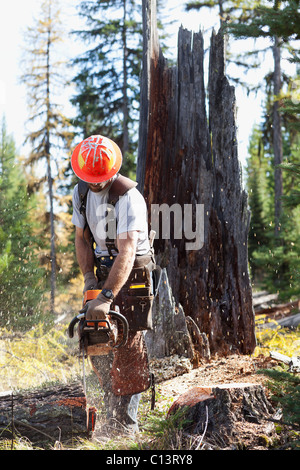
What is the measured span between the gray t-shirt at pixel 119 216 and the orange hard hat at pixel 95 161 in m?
0.18

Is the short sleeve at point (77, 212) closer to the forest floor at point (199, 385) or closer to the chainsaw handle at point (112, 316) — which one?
the chainsaw handle at point (112, 316)

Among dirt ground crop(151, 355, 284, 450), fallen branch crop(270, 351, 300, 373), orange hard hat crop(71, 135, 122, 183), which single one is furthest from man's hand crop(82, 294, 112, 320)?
fallen branch crop(270, 351, 300, 373)

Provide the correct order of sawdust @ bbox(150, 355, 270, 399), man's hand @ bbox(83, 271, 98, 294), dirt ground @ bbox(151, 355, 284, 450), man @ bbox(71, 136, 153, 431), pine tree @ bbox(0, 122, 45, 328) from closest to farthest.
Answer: man @ bbox(71, 136, 153, 431) < man's hand @ bbox(83, 271, 98, 294) < dirt ground @ bbox(151, 355, 284, 450) < sawdust @ bbox(150, 355, 270, 399) < pine tree @ bbox(0, 122, 45, 328)

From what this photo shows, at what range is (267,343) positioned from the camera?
7.25 metres

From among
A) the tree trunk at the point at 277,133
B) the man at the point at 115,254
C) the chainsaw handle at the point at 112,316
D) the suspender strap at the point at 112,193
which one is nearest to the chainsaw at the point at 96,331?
the chainsaw handle at the point at 112,316

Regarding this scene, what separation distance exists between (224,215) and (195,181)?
627mm

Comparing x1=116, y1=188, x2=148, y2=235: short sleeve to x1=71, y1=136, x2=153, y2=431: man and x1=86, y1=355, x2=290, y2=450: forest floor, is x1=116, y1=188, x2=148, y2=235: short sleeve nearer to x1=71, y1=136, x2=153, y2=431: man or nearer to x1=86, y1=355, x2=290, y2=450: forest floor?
x1=71, y1=136, x2=153, y2=431: man

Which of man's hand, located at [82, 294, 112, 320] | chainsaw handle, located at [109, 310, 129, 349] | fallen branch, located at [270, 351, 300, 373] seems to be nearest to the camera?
man's hand, located at [82, 294, 112, 320]

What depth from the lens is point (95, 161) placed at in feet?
12.0

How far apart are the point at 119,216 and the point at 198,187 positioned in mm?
2907

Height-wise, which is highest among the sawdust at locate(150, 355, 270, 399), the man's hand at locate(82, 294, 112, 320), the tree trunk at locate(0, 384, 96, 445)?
the man's hand at locate(82, 294, 112, 320)

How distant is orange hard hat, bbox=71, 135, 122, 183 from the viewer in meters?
3.66

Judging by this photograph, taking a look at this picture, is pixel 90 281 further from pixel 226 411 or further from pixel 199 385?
pixel 199 385

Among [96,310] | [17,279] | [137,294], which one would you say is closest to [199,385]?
[137,294]
